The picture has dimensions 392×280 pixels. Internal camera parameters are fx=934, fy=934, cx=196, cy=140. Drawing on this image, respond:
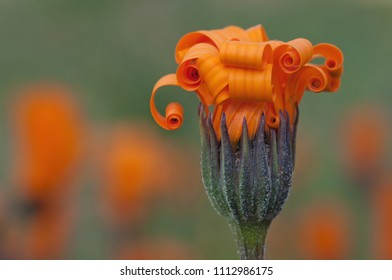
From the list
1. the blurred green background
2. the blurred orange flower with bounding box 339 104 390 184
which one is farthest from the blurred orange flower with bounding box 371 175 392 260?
the blurred orange flower with bounding box 339 104 390 184

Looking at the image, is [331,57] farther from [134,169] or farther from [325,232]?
[325,232]

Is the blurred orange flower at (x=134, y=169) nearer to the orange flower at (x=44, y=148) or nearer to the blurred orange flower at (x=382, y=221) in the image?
the orange flower at (x=44, y=148)

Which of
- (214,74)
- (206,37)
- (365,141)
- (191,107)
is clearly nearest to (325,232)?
(365,141)

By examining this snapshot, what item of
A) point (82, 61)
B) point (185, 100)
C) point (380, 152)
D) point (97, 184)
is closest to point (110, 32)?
point (82, 61)

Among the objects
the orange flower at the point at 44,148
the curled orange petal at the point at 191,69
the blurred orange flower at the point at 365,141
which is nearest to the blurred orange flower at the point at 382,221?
the blurred orange flower at the point at 365,141

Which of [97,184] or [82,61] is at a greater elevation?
[82,61]

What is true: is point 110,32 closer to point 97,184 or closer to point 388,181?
point 97,184
